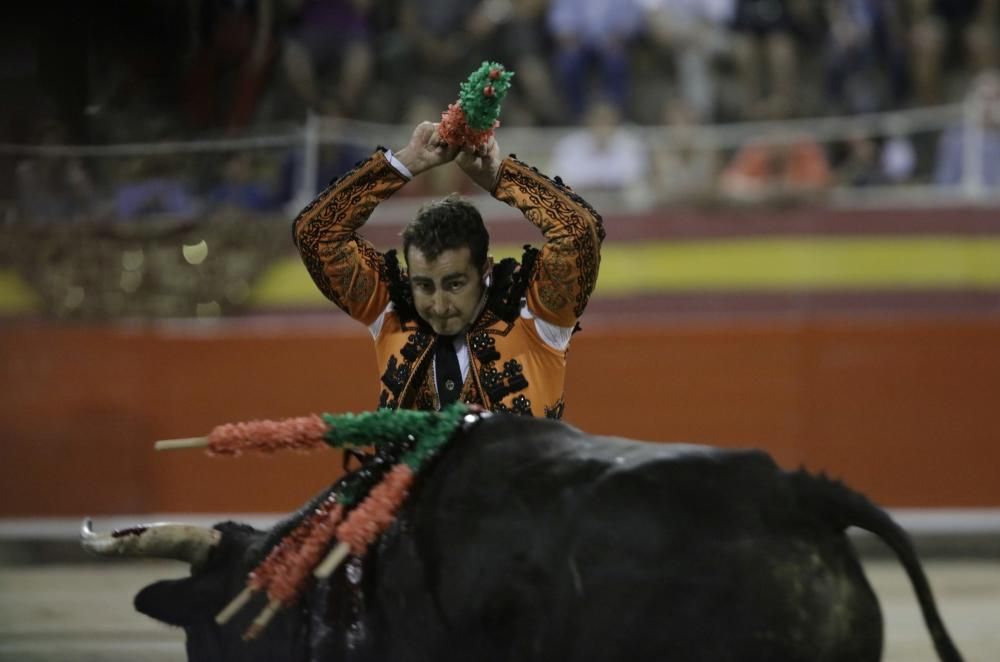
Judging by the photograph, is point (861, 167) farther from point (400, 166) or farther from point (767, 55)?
point (400, 166)

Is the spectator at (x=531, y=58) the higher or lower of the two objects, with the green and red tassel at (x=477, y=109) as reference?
higher

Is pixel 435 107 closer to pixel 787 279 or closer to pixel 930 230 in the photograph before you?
pixel 787 279

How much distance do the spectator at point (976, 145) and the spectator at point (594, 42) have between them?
63.3 inches

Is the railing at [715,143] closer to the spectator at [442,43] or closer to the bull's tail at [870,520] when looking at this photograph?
the spectator at [442,43]

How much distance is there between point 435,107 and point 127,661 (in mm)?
3739

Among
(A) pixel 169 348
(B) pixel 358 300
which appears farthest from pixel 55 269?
(B) pixel 358 300

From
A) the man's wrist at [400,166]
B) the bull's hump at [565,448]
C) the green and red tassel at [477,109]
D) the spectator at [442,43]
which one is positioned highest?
the spectator at [442,43]

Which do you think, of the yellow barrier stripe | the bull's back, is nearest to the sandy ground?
the yellow barrier stripe

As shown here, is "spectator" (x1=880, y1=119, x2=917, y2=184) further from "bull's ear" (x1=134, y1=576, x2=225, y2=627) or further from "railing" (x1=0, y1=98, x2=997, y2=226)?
"bull's ear" (x1=134, y1=576, x2=225, y2=627)

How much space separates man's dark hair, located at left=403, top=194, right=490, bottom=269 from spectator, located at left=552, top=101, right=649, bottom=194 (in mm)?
4288

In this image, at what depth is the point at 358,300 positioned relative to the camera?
2572 millimetres

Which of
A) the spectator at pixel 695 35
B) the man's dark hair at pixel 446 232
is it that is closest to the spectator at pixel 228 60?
the man's dark hair at pixel 446 232

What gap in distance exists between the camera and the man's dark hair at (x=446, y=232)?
239cm

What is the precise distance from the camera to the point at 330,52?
19.3 feet
